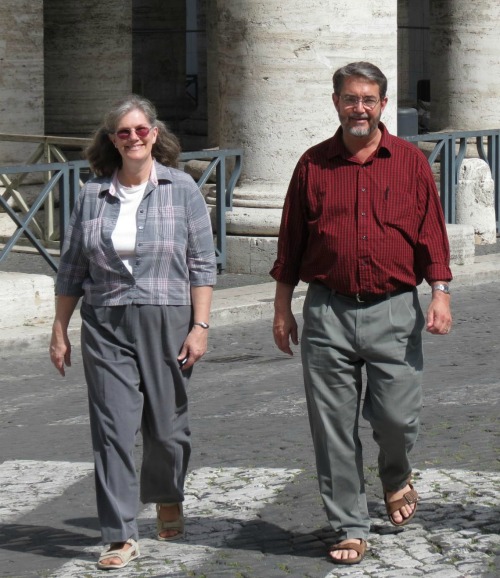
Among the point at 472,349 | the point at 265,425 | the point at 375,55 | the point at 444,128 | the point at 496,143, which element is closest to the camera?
the point at 265,425

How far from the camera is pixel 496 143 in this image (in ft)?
50.5

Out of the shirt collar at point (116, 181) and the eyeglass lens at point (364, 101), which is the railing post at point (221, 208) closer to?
the shirt collar at point (116, 181)

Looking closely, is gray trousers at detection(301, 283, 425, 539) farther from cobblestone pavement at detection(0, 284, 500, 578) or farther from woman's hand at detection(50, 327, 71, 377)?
woman's hand at detection(50, 327, 71, 377)

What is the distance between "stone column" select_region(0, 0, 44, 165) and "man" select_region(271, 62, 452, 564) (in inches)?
425

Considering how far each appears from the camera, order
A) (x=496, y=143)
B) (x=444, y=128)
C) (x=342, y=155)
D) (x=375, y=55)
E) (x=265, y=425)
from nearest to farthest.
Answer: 1. (x=342, y=155)
2. (x=265, y=425)
3. (x=375, y=55)
4. (x=496, y=143)
5. (x=444, y=128)

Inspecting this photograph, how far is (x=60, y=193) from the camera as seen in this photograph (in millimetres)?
11438

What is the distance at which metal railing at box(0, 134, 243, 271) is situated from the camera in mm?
11234

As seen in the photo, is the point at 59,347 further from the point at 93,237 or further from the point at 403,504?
the point at 403,504

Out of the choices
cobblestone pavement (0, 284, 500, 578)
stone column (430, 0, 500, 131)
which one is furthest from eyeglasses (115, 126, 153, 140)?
stone column (430, 0, 500, 131)

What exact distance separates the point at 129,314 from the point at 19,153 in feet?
35.3

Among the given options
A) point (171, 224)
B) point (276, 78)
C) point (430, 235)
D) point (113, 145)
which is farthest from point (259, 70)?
point (430, 235)

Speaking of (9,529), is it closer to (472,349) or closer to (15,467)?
(15,467)

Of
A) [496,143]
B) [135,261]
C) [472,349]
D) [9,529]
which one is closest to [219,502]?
[9,529]

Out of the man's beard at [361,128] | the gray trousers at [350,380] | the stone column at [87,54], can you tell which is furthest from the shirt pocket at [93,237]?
the stone column at [87,54]
